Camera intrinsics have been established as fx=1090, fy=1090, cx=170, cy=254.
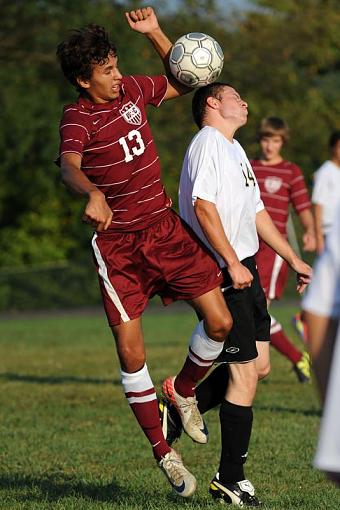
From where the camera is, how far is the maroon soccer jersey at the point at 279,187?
992 cm

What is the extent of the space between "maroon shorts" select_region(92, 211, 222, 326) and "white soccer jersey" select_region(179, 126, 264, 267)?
8.0 inches

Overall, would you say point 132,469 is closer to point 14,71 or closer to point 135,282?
point 135,282

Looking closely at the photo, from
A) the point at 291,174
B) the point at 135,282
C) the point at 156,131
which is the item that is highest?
the point at 135,282

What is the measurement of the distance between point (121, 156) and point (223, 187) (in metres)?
0.56

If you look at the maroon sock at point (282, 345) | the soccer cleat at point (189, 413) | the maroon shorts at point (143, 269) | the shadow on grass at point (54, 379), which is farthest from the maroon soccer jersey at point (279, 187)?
the maroon shorts at point (143, 269)

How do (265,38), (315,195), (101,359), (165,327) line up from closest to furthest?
(315,195)
(101,359)
(165,327)
(265,38)

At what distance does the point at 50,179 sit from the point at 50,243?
1.97 meters

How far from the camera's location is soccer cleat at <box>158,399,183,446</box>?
606cm

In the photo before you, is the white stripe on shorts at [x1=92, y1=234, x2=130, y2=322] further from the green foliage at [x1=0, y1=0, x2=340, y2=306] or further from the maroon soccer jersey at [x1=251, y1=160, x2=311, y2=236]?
the green foliage at [x1=0, y1=0, x2=340, y2=306]

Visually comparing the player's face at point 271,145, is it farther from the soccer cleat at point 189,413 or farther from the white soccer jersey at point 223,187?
the soccer cleat at point 189,413

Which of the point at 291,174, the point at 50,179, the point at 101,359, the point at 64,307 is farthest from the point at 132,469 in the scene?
the point at 50,179

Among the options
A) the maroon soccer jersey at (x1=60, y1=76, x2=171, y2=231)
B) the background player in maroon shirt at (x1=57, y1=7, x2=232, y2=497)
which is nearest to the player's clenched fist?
the background player in maroon shirt at (x1=57, y1=7, x2=232, y2=497)

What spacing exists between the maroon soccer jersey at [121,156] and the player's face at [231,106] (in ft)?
1.45

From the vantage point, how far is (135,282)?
18.6 feet
